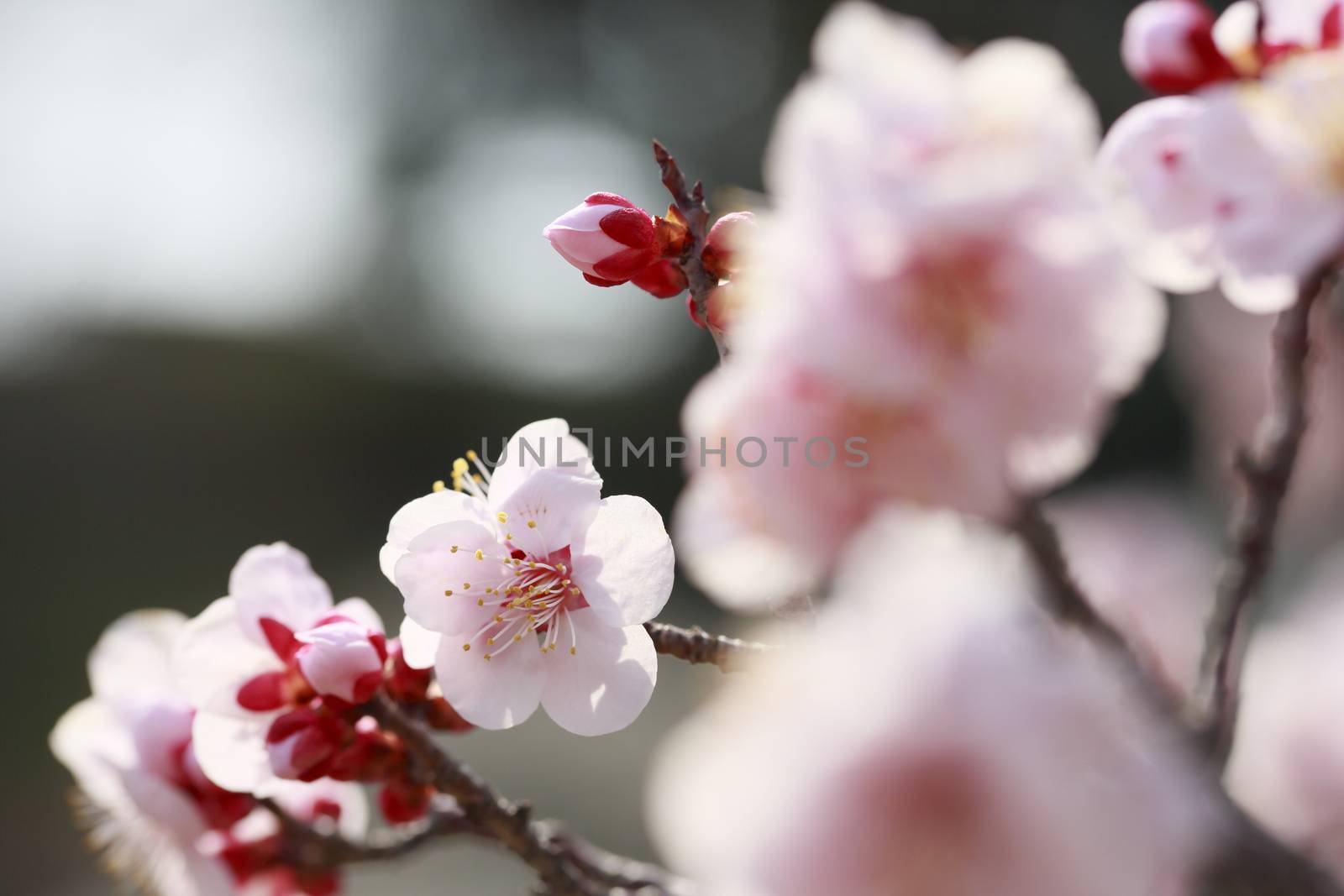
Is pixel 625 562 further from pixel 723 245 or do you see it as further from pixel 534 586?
pixel 723 245

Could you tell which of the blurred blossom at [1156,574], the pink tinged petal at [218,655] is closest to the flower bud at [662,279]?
the pink tinged petal at [218,655]

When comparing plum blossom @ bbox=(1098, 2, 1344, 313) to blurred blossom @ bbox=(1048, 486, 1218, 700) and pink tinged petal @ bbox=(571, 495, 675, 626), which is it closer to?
pink tinged petal @ bbox=(571, 495, 675, 626)

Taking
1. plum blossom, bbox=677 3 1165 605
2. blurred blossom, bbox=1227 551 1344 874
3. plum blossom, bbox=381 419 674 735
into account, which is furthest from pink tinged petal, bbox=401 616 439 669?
blurred blossom, bbox=1227 551 1344 874

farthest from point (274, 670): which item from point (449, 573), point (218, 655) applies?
point (449, 573)

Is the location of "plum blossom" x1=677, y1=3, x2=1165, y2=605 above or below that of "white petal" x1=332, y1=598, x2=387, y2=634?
above

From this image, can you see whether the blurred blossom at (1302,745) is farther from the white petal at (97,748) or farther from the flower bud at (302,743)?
the white petal at (97,748)
